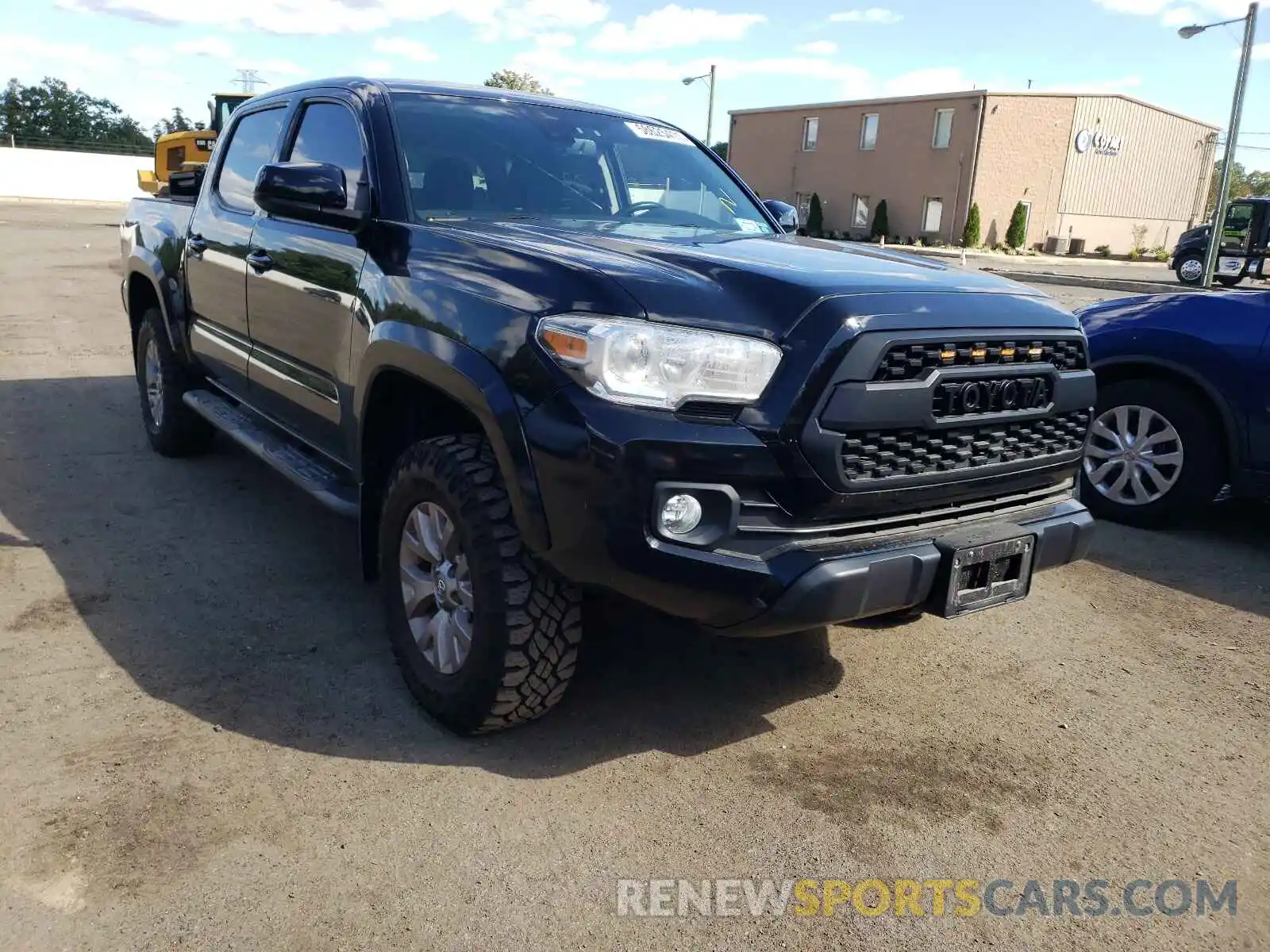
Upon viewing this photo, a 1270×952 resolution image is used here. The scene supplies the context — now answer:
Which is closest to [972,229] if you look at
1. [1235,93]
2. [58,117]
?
[1235,93]

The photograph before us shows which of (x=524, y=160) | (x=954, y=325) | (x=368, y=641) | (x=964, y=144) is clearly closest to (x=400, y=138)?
(x=524, y=160)

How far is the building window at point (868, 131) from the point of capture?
136ft

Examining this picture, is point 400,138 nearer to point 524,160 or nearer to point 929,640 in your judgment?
point 524,160

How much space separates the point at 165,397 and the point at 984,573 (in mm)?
4683

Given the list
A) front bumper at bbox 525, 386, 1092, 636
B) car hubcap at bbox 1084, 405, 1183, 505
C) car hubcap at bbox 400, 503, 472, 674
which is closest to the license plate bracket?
front bumper at bbox 525, 386, 1092, 636

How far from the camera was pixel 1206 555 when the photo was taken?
5.10 meters

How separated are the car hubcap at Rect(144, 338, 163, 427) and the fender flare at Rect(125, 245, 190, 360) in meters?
0.29

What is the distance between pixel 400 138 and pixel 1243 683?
3.60 meters

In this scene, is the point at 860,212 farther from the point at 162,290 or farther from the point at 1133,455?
the point at 162,290

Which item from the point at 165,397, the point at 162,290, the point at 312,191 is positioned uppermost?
the point at 312,191

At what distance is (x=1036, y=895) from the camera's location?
99.7 inches

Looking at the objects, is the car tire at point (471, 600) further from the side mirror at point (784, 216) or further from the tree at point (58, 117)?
the tree at point (58, 117)

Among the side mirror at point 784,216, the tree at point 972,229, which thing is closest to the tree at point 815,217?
the tree at point 972,229

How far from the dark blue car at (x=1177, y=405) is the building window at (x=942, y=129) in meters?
36.7
